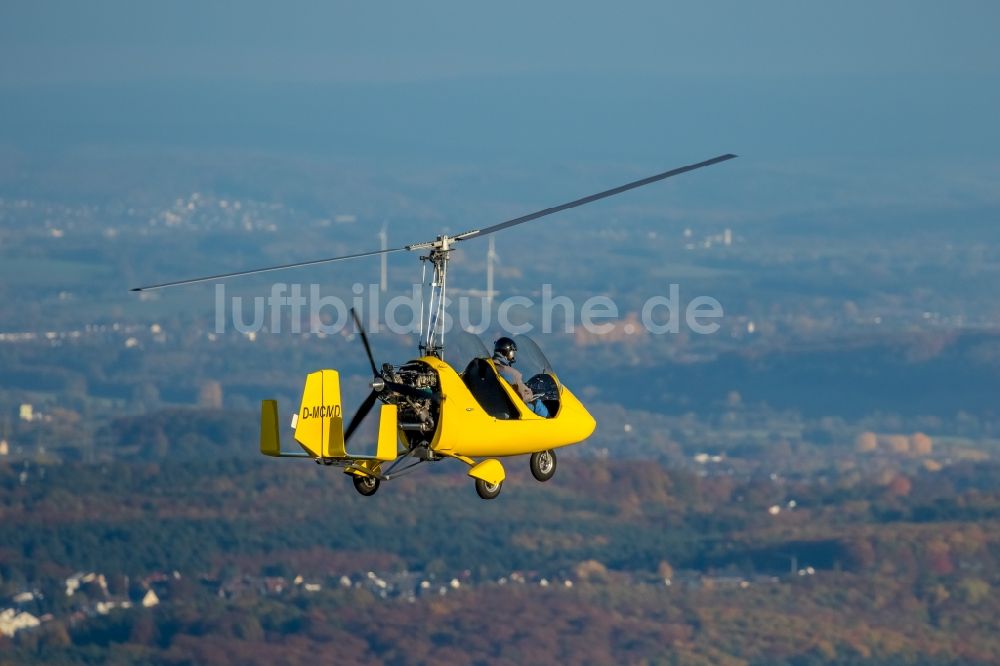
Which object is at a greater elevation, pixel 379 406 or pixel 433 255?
pixel 433 255

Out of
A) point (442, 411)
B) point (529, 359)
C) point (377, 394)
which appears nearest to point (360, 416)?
point (377, 394)

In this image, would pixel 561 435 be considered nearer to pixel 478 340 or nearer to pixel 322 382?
pixel 478 340

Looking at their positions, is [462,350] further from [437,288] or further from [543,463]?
[437,288]

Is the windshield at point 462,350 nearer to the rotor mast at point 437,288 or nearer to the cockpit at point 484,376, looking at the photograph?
the cockpit at point 484,376

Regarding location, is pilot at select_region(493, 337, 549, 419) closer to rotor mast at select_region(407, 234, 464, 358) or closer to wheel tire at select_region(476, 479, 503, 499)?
rotor mast at select_region(407, 234, 464, 358)

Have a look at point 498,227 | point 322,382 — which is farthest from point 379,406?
point 498,227

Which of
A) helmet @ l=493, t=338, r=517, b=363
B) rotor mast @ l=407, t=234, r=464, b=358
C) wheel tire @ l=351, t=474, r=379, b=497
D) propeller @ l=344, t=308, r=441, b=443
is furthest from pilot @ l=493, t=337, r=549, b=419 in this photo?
wheel tire @ l=351, t=474, r=379, b=497
